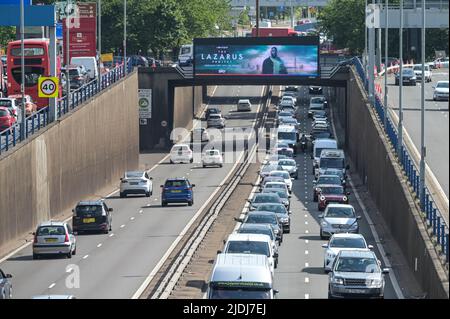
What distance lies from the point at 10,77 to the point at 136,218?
20.4m

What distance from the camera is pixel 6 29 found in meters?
120

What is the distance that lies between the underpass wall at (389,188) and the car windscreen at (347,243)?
1541mm

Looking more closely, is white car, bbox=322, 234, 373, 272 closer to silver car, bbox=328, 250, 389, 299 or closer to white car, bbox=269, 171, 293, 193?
silver car, bbox=328, 250, 389, 299

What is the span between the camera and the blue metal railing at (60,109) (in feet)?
181

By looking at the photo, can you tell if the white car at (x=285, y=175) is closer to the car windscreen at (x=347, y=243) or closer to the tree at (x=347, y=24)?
the car windscreen at (x=347, y=243)

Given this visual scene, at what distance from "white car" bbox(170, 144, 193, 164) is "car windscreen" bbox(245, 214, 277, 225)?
1626 inches

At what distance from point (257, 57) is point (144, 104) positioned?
8291mm

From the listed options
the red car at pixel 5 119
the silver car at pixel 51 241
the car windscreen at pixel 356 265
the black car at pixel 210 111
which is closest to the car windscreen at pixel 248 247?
the car windscreen at pixel 356 265

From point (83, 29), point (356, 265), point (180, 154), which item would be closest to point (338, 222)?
point (356, 265)

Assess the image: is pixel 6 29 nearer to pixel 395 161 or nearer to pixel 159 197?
pixel 159 197

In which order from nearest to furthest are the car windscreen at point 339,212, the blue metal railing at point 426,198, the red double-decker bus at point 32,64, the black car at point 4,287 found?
1. the black car at point 4,287
2. the blue metal railing at point 426,198
3. the car windscreen at point 339,212
4. the red double-decker bus at point 32,64
